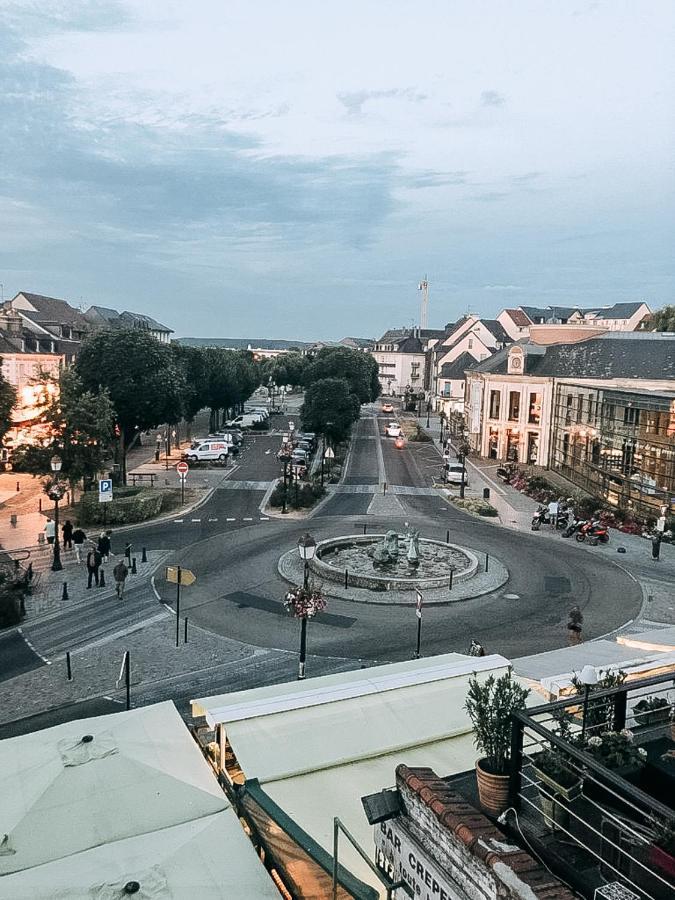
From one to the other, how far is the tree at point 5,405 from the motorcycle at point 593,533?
1160 inches

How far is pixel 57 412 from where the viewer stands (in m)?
32.9

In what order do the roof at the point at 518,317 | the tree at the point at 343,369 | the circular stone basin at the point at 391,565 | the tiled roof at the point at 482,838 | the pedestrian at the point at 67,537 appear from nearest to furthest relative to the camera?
the tiled roof at the point at 482,838 < the circular stone basin at the point at 391,565 < the pedestrian at the point at 67,537 < the tree at the point at 343,369 < the roof at the point at 518,317

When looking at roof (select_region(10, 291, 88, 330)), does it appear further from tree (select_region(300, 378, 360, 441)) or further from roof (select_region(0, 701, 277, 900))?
roof (select_region(0, 701, 277, 900))

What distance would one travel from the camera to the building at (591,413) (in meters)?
36.1

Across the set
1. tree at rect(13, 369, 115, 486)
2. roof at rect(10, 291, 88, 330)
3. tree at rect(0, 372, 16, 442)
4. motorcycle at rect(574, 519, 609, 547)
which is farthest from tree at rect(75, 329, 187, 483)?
roof at rect(10, 291, 88, 330)

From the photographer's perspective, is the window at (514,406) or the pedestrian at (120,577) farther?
the window at (514,406)

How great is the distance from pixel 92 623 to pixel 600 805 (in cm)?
1866

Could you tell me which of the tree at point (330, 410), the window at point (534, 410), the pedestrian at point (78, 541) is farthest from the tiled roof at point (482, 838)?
the window at point (534, 410)

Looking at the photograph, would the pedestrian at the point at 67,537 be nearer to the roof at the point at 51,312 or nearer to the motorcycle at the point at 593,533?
the motorcycle at the point at 593,533

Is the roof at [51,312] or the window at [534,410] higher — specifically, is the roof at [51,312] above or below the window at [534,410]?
above

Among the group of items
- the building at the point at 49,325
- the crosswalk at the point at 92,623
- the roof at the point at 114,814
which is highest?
the building at the point at 49,325

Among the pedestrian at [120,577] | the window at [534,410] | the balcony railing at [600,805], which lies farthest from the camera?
the window at [534,410]

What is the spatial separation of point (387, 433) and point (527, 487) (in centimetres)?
3100

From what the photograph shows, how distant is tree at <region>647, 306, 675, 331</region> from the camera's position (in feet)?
244
